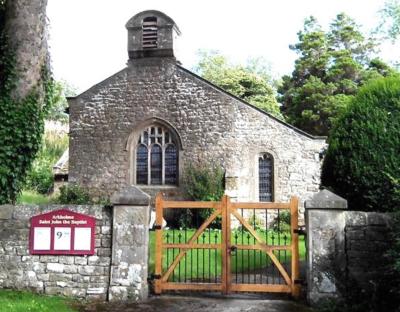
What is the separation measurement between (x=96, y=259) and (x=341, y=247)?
408 centimetres

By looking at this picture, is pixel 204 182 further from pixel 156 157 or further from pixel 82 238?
pixel 82 238

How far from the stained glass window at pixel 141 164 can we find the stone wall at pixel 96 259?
34.9 ft

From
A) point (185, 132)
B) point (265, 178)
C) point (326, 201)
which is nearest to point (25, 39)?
point (326, 201)

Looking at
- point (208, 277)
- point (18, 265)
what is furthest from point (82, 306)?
point (208, 277)

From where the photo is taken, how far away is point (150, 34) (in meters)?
19.3

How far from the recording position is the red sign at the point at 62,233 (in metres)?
7.60

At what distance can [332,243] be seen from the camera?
7344 mm

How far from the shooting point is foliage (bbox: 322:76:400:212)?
24.1 ft

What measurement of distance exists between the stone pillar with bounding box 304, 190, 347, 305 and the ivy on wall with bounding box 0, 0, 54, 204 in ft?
18.5

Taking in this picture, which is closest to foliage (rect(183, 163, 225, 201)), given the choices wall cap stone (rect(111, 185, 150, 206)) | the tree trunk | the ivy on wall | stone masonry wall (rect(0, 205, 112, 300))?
the ivy on wall

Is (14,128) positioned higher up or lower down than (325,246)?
higher up

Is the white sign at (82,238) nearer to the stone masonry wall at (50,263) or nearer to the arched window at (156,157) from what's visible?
the stone masonry wall at (50,263)

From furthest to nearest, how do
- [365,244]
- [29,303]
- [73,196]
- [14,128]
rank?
[73,196], [14,128], [365,244], [29,303]

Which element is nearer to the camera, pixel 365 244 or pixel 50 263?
pixel 365 244
